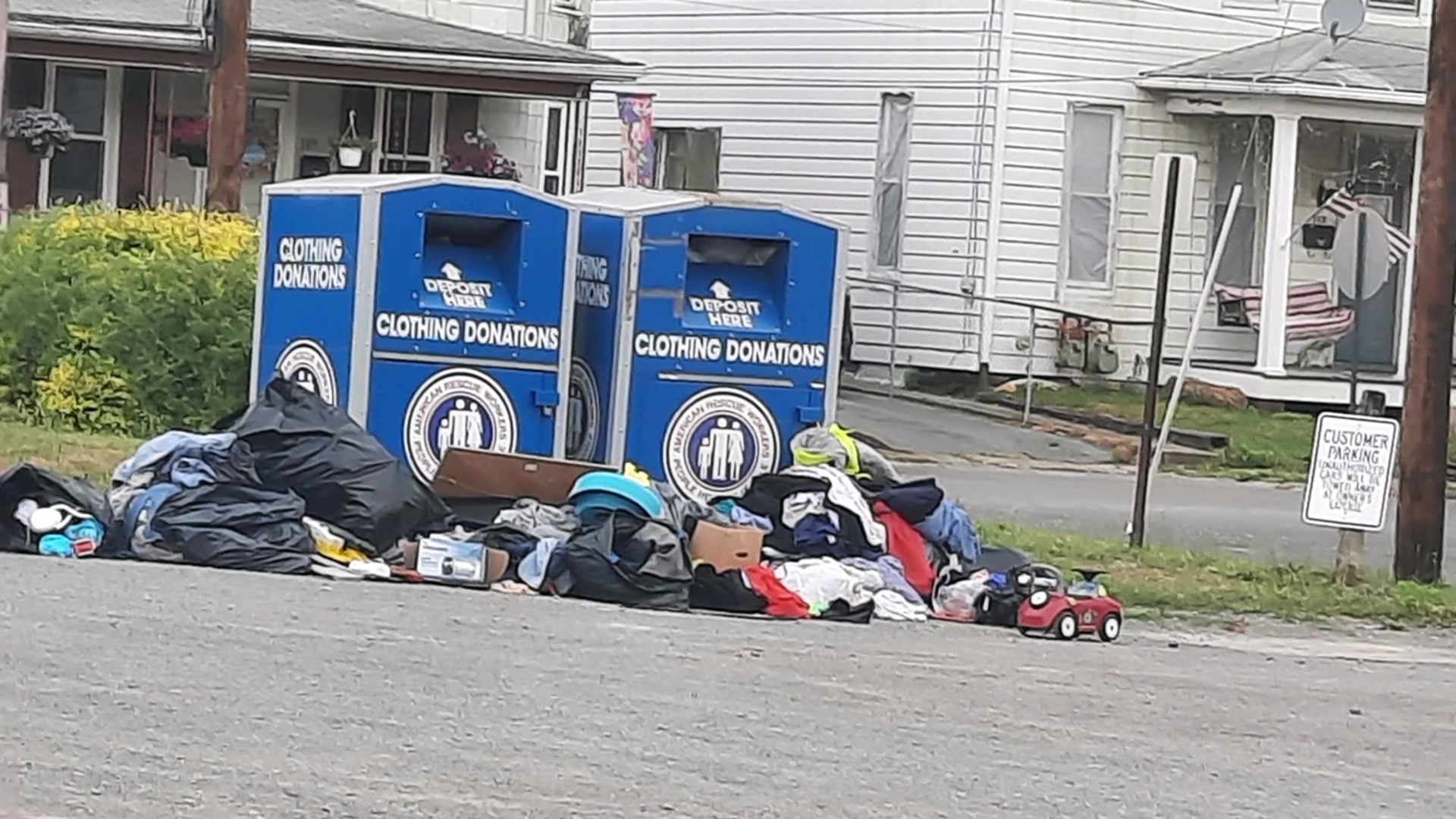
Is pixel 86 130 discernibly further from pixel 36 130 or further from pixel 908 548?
pixel 908 548

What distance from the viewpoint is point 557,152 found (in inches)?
1192

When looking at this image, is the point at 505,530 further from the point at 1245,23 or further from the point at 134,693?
the point at 1245,23

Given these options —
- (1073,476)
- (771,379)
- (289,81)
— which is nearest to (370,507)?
(771,379)

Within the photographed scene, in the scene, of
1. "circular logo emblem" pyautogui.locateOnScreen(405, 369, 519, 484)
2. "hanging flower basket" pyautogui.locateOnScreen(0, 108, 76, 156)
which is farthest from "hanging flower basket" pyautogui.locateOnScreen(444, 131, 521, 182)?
"circular logo emblem" pyautogui.locateOnScreen(405, 369, 519, 484)

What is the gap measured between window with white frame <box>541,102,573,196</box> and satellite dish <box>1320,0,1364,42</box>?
9889 mm

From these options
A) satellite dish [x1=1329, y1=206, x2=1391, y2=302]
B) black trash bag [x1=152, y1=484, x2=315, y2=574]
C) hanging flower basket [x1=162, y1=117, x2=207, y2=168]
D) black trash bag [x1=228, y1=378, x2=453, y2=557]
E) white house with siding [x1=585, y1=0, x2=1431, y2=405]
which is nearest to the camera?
black trash bag [x1=152, y1=484, x2=315, y2=574]

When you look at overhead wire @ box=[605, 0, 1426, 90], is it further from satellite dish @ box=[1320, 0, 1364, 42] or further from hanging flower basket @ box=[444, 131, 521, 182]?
satellite dish @ box=[1320, 0, 1364, 42]

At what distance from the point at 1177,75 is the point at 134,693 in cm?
2164

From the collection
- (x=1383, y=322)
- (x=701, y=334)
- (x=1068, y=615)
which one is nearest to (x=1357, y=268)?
(x=701, y=334)

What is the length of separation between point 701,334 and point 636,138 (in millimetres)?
14026

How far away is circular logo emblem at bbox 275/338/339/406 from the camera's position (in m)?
14.1

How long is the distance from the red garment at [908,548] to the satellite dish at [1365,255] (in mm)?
4004

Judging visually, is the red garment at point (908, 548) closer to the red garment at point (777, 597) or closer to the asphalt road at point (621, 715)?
the asphalt road at point (621, 715)

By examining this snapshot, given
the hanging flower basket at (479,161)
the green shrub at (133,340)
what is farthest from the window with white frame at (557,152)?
→ the green shrub at (133,340)
